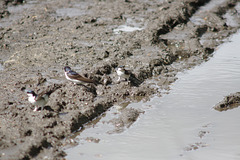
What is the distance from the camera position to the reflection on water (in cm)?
573

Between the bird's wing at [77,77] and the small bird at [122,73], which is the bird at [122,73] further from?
the bird's wing at [77,77]

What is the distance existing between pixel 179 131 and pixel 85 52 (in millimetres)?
4803

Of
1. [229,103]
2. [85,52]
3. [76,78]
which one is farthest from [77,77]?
[229,103]

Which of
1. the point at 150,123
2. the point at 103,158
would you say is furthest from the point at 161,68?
the point at 103,158

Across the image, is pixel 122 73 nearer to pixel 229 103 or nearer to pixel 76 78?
pixel 76 78

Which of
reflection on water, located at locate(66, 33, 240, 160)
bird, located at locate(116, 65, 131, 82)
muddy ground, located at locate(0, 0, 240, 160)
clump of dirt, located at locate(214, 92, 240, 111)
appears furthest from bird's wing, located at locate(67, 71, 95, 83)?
clump of dirt, located at locate(214, 92, 240, 111)

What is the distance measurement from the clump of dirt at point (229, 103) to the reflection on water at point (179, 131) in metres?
0.16

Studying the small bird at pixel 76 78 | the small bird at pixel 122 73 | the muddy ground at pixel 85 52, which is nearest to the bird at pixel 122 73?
the small bird at pixel 122 73

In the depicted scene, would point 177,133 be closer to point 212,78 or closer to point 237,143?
point 237,143

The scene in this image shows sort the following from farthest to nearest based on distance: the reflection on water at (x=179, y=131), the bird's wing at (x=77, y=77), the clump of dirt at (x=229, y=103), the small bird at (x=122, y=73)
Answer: the small bird at (x=122, y=73), the bird's wing at (x=77, y=77), the clump of dirt at (x=229, y=103), the reflection on water at (x=179, y=131)

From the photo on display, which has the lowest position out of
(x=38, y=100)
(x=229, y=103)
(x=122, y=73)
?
(x=229, y=103)

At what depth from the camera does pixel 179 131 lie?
6.48 meters

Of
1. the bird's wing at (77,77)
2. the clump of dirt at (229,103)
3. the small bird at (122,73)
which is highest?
the bird's wing at (77,77)

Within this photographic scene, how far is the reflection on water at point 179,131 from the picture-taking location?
226 inches
